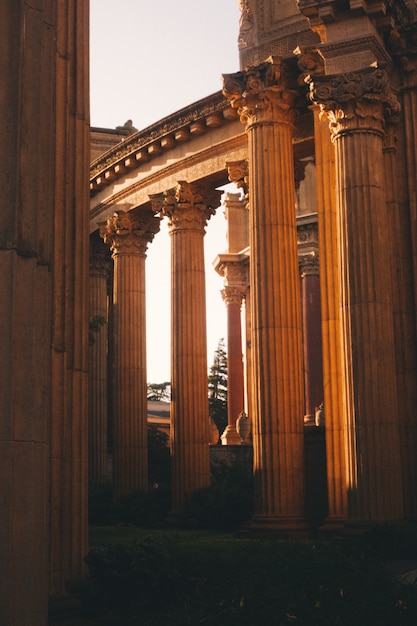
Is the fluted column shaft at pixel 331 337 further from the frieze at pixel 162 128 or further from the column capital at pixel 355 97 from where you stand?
the frieze at pixel 162 128

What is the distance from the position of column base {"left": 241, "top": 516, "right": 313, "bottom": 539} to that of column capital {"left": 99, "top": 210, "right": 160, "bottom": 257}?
25.3m

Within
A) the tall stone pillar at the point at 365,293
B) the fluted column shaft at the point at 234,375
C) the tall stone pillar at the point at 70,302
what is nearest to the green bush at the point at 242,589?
the tall stone pillar at the point at 70,302

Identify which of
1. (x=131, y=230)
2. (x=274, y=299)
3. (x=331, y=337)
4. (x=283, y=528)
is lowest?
(x=283, y=528)

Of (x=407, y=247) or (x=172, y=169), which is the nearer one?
(x=407, y=247)

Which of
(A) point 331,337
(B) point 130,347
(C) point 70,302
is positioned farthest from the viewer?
(B) point 130,347

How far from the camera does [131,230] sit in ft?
202

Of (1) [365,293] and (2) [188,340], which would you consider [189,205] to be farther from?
(1) [365,293]

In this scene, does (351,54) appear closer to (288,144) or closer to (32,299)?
(288,144)

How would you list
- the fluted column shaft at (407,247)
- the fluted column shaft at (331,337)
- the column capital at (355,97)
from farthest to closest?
the fluted column shaft at (407,247)
the fluted column shaft at (331,337)
the column capital at (355,97)

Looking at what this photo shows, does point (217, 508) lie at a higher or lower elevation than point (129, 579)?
higher

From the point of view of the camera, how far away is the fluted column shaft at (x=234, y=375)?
286 ft

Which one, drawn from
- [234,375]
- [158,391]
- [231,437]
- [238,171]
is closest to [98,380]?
[231,437]

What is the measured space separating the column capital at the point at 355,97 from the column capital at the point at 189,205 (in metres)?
17.4

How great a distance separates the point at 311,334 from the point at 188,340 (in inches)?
939
